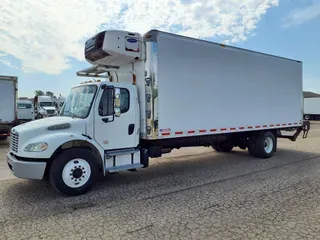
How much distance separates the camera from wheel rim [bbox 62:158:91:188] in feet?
18.0

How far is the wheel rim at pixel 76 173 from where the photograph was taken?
5473 mm

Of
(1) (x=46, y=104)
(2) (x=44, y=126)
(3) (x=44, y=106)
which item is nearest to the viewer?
(2) (x=44, y=126)

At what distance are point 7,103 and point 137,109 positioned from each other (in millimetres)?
9899

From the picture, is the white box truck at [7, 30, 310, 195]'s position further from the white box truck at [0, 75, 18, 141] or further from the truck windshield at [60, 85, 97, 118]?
the white box truck at [0, 75, 18, 141]

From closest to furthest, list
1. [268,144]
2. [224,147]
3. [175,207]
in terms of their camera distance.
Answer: [175,207] < [268,144] < [224,147]

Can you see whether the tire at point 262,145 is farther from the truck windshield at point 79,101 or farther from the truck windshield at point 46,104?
the truck windshield at point 46,104

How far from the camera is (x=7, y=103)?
44.1ft

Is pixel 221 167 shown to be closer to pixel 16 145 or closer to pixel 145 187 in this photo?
pixel 145 187

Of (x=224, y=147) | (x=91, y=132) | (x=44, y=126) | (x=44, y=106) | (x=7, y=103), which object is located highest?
(x=44, y=106)

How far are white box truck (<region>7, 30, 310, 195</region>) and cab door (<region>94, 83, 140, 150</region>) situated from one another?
23mm

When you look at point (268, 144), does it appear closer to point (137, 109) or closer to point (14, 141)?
point (137, 109)

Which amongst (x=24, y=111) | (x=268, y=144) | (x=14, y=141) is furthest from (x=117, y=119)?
(x=24, y=111)

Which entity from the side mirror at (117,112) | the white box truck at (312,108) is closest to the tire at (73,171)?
the side mirror at (117,112)

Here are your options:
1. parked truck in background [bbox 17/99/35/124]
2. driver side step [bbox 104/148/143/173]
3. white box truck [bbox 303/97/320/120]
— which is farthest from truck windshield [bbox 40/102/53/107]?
white box truck [bbox 303/97/320/120]
